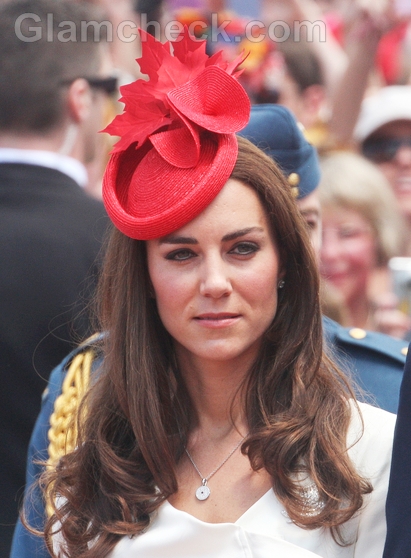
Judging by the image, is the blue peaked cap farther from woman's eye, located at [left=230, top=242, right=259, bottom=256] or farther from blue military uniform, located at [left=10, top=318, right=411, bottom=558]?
woman's eye, located at [left=230, top=242, right=259, bottom=256]

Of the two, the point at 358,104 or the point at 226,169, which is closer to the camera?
the point at 226,169

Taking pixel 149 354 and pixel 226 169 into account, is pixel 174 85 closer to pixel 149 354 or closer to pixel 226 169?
pixel 226 169

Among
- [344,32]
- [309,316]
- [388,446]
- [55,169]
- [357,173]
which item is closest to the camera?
[388,446]

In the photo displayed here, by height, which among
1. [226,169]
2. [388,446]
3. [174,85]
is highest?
→ [174,85]

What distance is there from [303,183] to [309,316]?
597 mm

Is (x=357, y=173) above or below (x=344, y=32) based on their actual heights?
below

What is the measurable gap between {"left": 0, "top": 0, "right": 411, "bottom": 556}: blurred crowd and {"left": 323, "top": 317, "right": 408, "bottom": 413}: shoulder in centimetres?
36

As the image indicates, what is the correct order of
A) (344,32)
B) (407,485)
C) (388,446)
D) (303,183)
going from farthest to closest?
(344,32) < (303,183) < (388,446) < (407,485)

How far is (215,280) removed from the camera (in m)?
2.21

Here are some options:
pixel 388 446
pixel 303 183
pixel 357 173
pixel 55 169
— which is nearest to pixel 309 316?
pixel 388 446

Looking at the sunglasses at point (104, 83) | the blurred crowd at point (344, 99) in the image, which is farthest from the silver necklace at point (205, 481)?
the sunglasses at point (104, 83)

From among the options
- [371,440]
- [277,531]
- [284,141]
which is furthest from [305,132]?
[277,531]

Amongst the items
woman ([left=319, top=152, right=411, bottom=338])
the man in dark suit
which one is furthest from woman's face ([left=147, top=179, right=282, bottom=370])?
woman ([left=319, top=152, right=411, bottom=338])

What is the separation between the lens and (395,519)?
1570mm
